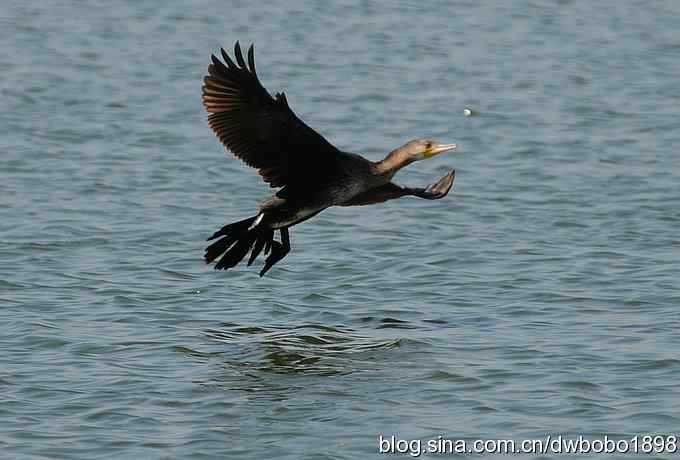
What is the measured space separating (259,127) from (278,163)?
35 cm

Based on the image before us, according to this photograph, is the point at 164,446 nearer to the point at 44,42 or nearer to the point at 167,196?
the point at 167,196

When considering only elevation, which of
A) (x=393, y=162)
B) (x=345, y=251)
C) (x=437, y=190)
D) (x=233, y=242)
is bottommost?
(x=345, y=251)

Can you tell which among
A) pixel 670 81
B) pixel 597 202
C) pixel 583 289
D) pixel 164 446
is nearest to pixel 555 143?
pixel 597 202

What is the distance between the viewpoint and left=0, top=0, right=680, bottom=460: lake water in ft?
25.2

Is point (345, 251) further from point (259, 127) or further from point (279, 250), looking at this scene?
point (259, 127)

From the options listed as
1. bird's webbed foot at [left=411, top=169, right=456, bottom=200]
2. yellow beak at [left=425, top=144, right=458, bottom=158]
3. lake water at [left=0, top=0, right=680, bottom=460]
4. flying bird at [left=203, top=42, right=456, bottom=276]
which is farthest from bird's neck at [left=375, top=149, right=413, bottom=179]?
lake water at [left=0, top=0, right=680, bottom=460]

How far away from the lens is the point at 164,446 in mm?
7109

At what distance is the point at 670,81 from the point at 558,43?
103 inches

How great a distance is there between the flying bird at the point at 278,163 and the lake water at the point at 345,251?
607mm

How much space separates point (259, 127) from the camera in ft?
28.8

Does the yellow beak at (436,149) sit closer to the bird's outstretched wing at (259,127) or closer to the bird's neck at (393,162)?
the bird's neck at (393,162)

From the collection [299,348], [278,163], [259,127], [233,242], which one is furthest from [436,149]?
[299,348]

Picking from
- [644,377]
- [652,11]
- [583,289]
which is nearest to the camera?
[644,377]

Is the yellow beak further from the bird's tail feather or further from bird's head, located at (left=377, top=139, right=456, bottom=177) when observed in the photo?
the bird's tail feather
